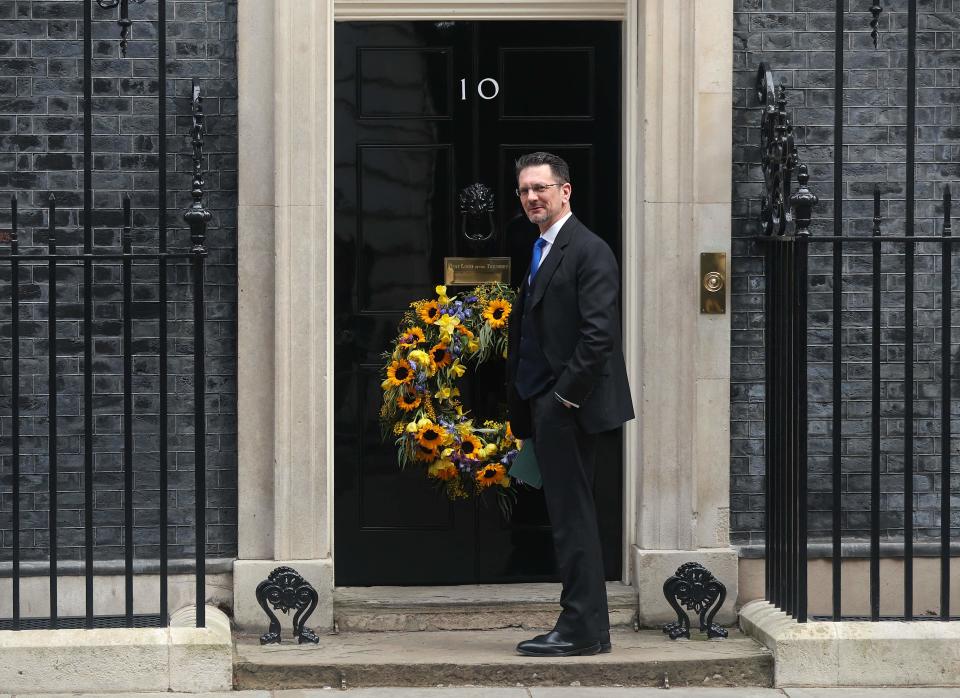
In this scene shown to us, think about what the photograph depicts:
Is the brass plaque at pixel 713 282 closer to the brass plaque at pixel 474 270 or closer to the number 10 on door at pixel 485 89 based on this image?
the brass plaque at pixel 474 270

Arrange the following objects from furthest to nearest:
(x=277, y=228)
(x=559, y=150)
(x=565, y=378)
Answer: (x=559, y=150), (x=277, y=228), (x=565, y=378)

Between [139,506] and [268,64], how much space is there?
1988 mm

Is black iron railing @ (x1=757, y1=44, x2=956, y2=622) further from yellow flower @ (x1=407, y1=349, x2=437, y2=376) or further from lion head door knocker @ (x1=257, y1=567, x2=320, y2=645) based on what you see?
lion head door knocker @ (x1=257, y1=567, x2=320, y2=645)

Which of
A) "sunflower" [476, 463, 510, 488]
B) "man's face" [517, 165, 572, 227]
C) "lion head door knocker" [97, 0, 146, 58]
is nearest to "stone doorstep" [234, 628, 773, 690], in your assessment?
"sunflower" [476, 463, 510, 488]

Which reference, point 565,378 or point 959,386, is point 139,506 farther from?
point 959,386

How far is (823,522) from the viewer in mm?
6707

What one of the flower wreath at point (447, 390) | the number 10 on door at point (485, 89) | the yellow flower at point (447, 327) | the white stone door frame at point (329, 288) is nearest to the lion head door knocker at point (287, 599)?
the white stone door frame at point (329, 288)

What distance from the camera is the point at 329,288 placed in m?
6.60

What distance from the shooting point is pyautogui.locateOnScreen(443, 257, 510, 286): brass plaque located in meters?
6.85

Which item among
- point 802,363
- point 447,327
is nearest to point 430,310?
point 447,327

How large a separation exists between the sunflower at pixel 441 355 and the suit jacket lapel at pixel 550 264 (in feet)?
2.63

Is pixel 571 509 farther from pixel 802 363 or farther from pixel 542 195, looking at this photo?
pixel 542 195

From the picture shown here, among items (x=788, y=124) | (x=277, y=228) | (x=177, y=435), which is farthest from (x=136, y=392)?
(x=788, y=124)

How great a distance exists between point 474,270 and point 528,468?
1.11 metres
